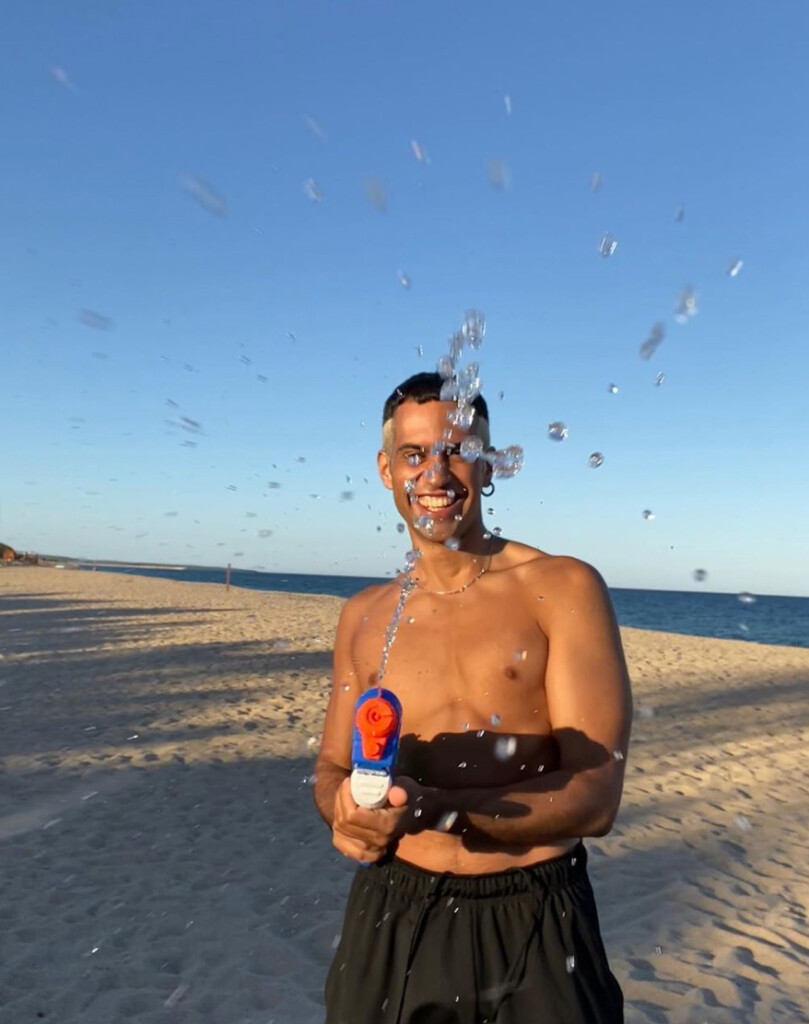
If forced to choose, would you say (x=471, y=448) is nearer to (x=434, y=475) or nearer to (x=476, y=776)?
(x=434, y=475)

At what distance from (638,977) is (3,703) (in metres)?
8.29

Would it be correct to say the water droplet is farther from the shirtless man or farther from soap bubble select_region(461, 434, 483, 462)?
soap bubble select_region(461, 434, 483, 462)

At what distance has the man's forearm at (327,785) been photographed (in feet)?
5.99

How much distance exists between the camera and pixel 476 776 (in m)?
1.79

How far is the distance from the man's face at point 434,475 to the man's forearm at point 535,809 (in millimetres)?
574

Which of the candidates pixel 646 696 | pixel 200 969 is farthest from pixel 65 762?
pixel 646 696

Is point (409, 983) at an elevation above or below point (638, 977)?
above

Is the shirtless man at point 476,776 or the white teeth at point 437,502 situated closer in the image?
the shirtless man at point 476,776

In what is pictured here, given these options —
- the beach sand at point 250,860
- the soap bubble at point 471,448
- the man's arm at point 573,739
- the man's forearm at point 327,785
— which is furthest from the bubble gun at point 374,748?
the beach sand at point 250,860

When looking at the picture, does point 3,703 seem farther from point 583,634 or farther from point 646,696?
point 583,634

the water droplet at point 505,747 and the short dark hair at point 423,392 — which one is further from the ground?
the short dark hair at point 423,392

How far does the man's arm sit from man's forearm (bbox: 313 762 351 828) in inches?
12.9

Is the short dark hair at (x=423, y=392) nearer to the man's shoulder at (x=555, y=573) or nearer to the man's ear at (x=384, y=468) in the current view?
the man's ear at (x=384, y=468)

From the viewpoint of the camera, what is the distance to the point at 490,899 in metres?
1.70
